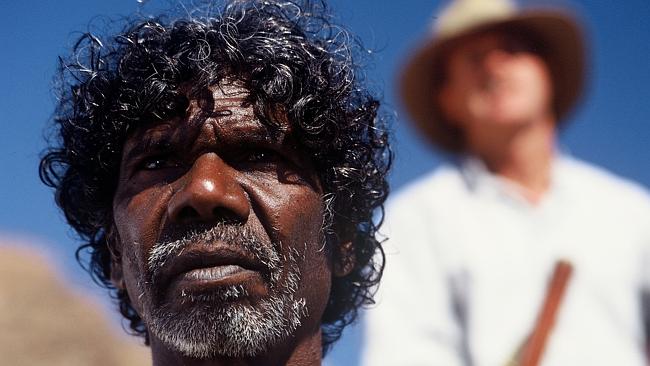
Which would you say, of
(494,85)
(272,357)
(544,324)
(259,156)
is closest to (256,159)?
(259,156)

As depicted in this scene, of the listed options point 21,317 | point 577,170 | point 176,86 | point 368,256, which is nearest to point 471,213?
point 577,170

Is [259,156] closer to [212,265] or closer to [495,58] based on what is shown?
[212,265]

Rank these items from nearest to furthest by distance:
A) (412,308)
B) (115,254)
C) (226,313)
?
(226,313) < (115,254) < (412,308)

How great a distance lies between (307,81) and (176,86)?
25cm

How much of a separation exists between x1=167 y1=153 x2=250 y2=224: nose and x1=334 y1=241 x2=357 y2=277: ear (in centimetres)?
32

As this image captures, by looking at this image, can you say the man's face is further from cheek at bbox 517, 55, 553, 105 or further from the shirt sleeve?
cheek at bbox 517, 55, 553, 105

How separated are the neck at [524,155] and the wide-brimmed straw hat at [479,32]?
4.4 inches

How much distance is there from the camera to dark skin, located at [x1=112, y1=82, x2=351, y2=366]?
143 cm

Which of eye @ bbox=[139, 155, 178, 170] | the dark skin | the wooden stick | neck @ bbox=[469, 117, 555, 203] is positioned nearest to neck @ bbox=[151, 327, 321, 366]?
the dark skin

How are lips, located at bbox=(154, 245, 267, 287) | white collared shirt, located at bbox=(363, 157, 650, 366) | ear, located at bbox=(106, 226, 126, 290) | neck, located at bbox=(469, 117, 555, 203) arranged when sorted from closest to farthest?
lips, located at bbox=(154, 245, 267, 287), ear, located at bbox=(106, 226, 126, 290), white collared shirt, located at bbox=(363, 157, 650, 366), neck, located at bbox=(469, 117, 555, 203)

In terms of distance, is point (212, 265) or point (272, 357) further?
point (272, 357)

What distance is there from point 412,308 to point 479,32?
0.85m

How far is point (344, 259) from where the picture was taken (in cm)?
175

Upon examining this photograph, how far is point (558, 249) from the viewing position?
95.1 inches
